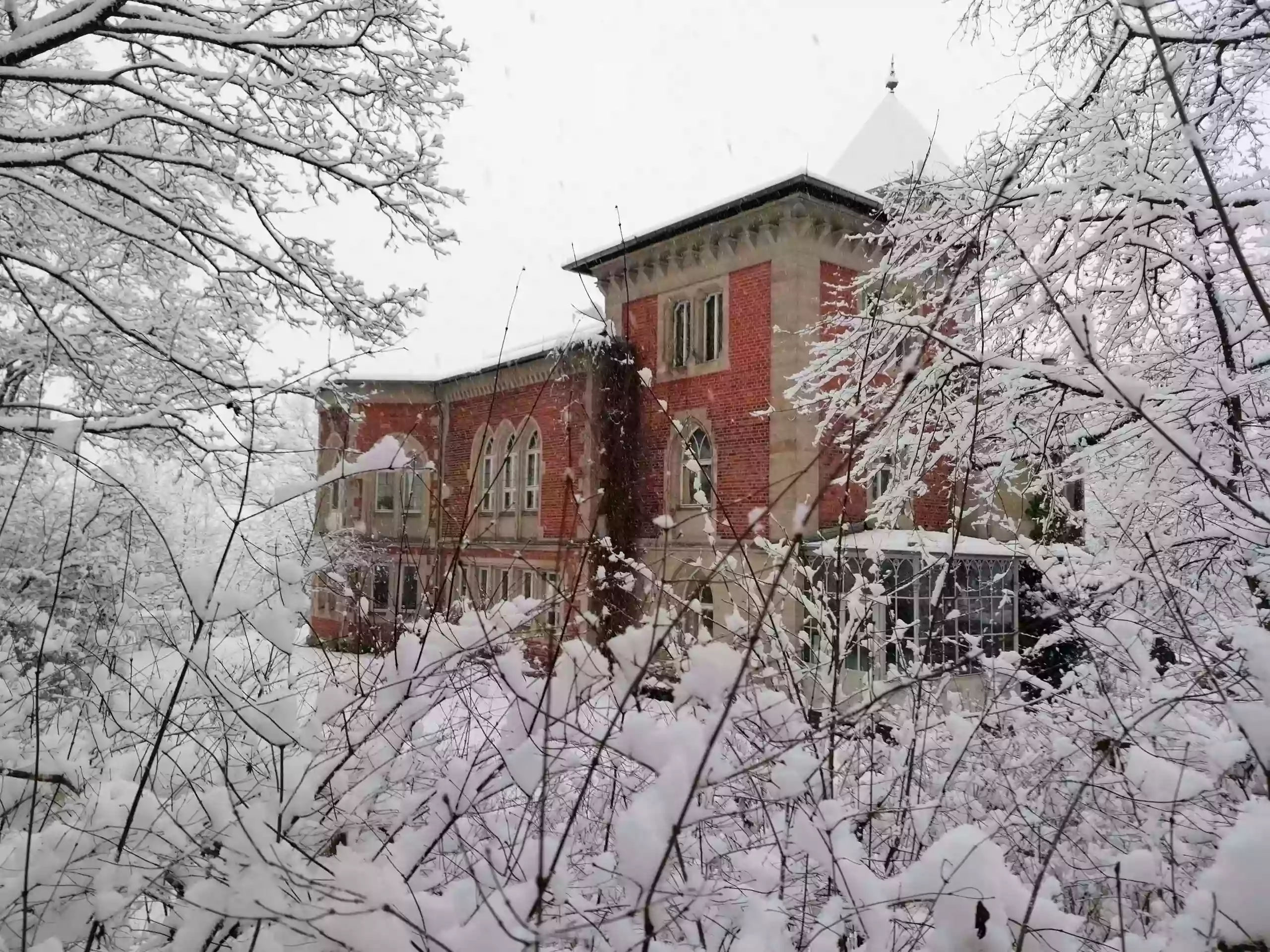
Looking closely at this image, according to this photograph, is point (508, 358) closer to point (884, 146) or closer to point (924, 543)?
point (884, 146)

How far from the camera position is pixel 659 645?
983 millimetres

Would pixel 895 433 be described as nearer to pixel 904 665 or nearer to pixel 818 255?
pixel 904 665

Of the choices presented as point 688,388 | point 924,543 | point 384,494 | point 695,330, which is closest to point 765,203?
point 695,330

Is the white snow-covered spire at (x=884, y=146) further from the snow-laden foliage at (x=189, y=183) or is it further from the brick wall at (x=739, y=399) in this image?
the snow-laden foliage at (x=189, y=183)

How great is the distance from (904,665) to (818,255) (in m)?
10.9

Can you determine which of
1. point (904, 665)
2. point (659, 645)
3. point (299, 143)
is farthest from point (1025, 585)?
point (299, 143)

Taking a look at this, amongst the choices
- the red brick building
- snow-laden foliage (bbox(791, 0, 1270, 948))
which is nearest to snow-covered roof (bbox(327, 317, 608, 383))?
the red brick building

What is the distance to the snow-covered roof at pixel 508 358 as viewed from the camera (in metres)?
14.2

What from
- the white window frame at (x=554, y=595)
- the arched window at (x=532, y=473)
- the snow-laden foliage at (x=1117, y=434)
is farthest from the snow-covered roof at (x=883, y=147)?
the white window frame at (x=554, y=595)

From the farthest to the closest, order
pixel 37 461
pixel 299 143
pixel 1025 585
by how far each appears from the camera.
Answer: pixel 37 461
pixel 299 143
pixel 1025 585

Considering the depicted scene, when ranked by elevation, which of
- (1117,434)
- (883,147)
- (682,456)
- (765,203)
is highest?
(883,147)

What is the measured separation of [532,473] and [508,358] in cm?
364

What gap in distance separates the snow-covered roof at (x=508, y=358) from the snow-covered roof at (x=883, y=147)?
6.24 metres

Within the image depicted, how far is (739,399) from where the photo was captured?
13.3 m
